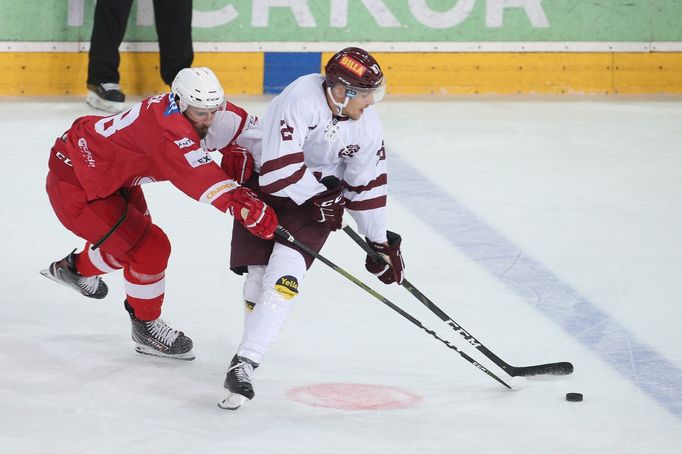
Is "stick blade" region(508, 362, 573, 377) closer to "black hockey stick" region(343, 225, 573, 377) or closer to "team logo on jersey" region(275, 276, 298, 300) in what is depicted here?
"black hockey stick" region(343, 225, 573, 377)

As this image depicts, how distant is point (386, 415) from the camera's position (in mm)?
3488

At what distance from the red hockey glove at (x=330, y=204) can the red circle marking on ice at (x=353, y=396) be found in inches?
18.0

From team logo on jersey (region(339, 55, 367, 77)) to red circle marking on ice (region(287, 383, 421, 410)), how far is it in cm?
88

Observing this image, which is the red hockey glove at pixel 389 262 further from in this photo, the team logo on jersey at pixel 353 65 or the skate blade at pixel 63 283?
the skate blade at pixel 63 283

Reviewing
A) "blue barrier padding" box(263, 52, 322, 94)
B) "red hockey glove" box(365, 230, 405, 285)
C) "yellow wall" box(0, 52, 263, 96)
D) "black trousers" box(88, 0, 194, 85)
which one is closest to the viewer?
"red hockey glove" box(365, 230, 405, 285)

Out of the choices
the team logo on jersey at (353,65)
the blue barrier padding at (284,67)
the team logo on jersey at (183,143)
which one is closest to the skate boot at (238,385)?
the team logo on jersey at (183,143)

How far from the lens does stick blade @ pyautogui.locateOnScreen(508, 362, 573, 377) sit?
3.78m

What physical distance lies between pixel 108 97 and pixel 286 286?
11.8 feet

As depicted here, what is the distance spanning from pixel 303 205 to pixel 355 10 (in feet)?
13.1

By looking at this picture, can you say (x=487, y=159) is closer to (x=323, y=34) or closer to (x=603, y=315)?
(x=323, y=34)

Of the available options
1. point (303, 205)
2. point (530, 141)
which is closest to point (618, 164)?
point (530, 141)

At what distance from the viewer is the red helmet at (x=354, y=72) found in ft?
11.4

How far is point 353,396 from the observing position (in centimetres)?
362

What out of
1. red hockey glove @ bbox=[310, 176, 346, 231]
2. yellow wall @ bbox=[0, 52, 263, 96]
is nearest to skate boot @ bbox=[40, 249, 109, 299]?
red hockey glove @ bbox=[310, 176, 346, 231]
